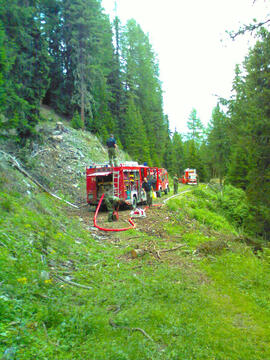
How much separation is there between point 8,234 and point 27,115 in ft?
35.2

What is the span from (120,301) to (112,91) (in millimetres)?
43864

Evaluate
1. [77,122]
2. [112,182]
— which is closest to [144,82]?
[77,122]

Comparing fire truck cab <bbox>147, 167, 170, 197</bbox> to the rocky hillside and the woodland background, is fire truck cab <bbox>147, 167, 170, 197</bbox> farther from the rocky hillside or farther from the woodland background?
the woodland background

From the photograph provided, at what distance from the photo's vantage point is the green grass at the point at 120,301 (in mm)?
3730

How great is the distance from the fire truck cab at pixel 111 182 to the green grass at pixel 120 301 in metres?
6.83

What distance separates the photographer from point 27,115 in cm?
1540

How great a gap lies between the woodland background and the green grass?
544 cm

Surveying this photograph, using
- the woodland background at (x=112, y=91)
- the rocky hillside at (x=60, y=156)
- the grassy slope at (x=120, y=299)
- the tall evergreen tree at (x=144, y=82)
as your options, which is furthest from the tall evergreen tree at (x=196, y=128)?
the grassy slope at (x=120, y=299)

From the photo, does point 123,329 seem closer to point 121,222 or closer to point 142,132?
point 121,222

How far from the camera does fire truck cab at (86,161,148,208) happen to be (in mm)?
15539

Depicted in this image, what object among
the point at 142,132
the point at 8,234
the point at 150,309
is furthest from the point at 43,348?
the point at 142,132

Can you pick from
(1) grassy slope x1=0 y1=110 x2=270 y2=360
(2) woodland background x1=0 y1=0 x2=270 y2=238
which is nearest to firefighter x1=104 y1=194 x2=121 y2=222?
(1) grassy slope x1=0 y1=110 x2=270 y2=360

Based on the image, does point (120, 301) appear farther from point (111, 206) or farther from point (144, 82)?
point (144, 82)

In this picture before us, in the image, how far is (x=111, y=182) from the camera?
16.1m
